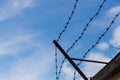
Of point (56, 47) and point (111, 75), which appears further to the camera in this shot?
point (56, 47)

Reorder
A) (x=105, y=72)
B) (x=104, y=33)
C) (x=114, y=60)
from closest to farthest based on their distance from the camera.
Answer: (x=114, y=60) → (x=105, y=72) → (x=104, y=33)

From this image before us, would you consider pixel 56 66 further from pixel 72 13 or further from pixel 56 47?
pixel 72 13

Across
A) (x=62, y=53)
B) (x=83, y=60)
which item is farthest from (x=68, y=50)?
(x=83, y=60)

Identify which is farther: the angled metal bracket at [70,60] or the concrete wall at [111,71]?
the angled metal bracket at [70,60]

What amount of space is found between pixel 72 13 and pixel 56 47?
3.00 meters

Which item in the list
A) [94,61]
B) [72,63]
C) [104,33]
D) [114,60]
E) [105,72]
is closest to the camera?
[114,60]

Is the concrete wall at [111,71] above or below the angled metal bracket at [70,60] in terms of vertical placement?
below

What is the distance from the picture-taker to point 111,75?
437 inches

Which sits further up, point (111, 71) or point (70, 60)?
point (70, 60)

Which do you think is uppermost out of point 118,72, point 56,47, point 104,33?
point 56,47

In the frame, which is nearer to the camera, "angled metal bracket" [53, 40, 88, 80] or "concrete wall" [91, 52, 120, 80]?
"concrete wall" [91, 52, 120, 80]

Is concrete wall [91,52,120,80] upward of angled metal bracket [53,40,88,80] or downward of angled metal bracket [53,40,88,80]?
downward

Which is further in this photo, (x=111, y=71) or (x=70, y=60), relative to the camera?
(x=70, y=60)

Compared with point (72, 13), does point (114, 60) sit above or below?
below
